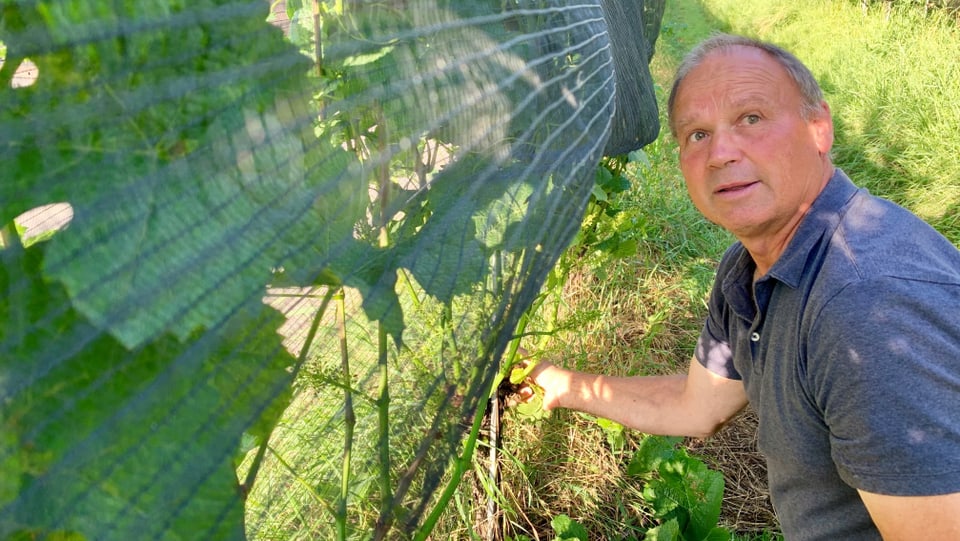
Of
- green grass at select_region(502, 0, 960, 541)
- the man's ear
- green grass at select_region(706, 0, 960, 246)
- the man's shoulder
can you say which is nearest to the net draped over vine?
the man's shoulder

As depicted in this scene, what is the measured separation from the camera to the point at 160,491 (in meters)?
0.41

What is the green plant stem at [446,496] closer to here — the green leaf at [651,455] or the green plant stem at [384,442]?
the green plant stem at [384,442]

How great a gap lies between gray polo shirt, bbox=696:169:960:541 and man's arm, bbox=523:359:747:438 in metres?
0.29

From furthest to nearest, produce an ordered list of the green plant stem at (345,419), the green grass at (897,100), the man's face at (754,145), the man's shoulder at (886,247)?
1. the green grass at (897,100)
2. the man's face at (754,145)
3. the man's shoulder at (886,247)
4. the green plant stem at (345,419)

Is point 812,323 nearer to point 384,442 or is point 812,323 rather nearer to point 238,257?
point 384,442

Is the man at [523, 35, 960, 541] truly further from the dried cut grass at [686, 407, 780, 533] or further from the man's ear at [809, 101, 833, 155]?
the dried cut grass at [686, 407, 780, 533]

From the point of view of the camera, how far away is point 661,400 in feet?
6.41

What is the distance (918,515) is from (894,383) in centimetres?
20

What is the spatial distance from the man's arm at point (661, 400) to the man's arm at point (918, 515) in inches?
27.4

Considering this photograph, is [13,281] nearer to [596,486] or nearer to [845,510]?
[845,510]

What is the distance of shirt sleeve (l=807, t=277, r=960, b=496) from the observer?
1.05m

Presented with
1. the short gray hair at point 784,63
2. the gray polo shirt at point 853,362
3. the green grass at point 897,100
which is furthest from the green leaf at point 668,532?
the green grass at point 897,100

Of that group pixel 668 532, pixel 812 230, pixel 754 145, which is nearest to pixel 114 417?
pixel 812 230

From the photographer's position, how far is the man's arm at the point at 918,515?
3.47 feet
